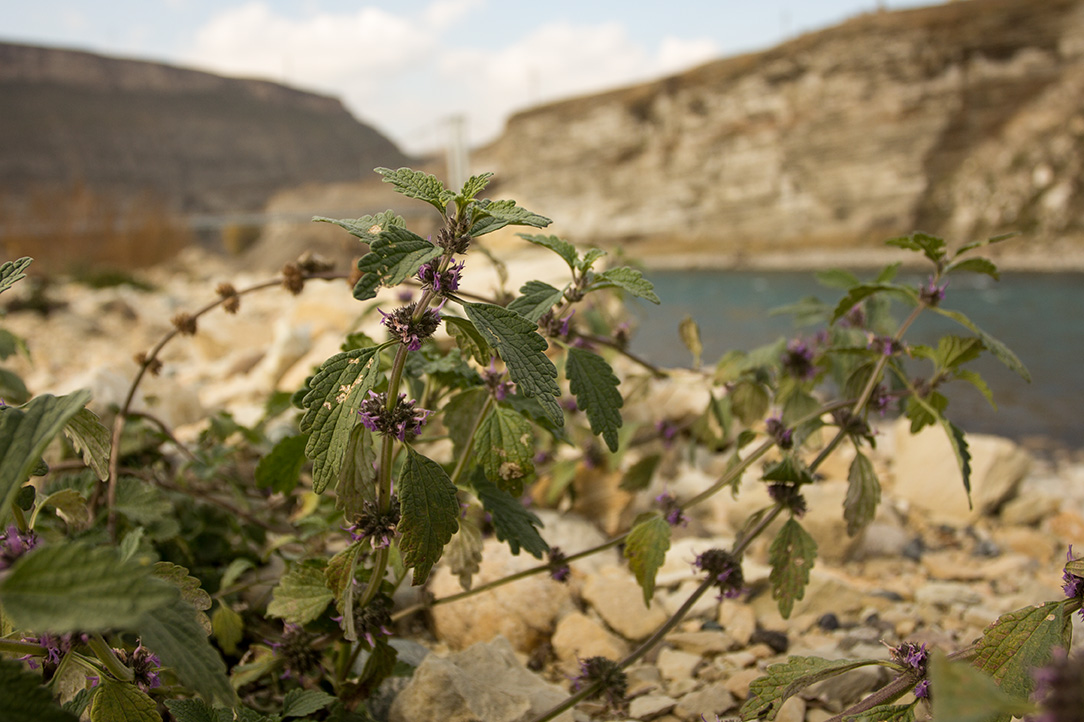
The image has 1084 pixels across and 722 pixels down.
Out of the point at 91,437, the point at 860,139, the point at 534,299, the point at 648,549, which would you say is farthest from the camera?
the point at 860,139

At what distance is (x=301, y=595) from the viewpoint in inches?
48.3

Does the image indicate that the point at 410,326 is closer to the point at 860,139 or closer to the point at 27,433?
the point at 27,433

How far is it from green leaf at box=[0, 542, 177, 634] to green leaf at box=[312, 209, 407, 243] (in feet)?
1.70

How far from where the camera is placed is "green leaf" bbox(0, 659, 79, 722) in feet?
2.03

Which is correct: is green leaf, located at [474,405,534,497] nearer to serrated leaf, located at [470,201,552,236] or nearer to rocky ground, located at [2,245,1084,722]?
serrated leaf, located at [470,201,552,236]

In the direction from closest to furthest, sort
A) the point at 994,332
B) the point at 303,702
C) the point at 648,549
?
the point at 303,702, the point at 648,549, the point at 994,332

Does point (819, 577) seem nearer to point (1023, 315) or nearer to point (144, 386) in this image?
point (144, 386)

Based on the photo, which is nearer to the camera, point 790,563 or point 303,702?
point 303,702

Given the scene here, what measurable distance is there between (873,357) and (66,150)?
214 feet

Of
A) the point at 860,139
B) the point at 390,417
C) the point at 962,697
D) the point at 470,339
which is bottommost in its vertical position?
the point at 962,697

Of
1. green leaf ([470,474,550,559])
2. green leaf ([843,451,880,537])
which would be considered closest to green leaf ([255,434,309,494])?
green leaf ([470,474,550,559])

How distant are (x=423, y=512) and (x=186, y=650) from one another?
1.18 ft

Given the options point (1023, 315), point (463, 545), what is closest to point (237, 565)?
point (463, 545)

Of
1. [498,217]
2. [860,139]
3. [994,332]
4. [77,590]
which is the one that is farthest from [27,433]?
[860,139]
